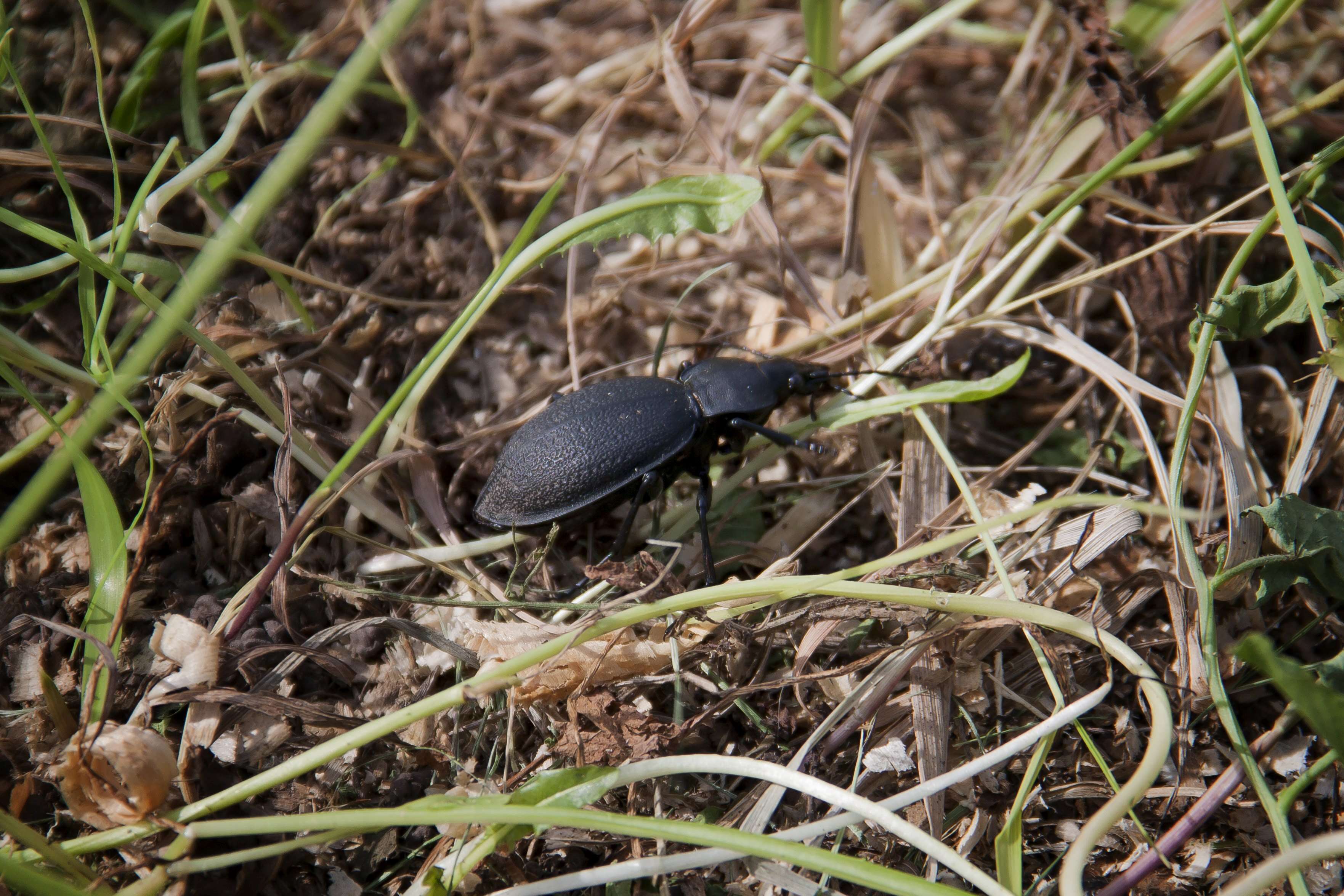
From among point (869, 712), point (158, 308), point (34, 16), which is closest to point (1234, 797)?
point (869, 712)

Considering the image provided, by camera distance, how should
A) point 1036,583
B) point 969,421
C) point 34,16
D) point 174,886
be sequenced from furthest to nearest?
point 34,16, point 969,421, point 1036,583, point 174,886

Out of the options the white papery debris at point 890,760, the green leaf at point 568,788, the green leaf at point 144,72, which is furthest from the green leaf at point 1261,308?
the green leaf at point 144,72

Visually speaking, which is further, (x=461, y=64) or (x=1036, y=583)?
(x=461, y=64)

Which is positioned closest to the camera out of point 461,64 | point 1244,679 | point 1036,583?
point 1244,679

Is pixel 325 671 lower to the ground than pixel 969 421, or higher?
lower

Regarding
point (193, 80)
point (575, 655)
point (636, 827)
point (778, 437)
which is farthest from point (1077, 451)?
point (193, 80)

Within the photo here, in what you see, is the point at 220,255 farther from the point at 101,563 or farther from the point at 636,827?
the point at 636,827

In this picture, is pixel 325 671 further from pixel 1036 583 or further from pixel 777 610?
pixel 1036 583
